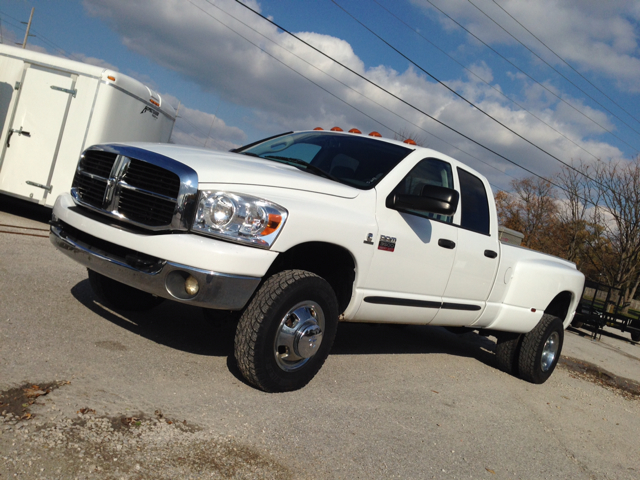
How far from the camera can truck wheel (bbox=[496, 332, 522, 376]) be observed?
6.14 m

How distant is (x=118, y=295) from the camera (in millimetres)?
4672

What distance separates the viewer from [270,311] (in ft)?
11.2

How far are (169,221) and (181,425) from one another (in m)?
1.15

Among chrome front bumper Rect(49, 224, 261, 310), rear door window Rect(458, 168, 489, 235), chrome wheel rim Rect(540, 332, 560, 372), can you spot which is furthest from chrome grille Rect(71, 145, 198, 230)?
chrome wheel rim Rect(540, 332, 560, 372)

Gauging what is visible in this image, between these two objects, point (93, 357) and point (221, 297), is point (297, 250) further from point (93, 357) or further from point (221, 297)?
point (93, 357)

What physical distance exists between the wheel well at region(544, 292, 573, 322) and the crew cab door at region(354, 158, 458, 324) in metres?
2.52

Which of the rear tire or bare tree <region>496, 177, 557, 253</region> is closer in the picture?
the rear tire

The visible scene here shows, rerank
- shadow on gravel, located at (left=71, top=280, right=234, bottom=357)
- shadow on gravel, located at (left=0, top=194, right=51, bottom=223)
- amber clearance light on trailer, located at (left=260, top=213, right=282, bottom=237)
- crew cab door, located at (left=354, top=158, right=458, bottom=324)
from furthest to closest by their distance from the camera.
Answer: shadow on gravel, located at (left=0, top=194, right=51, bottom=223) < shadow on gravel, located at (left=71, top=280, right=234, bottom=357) < crew cab door, located at (left=354, top=158, right=458, bottom=324) < amber clearance light on trailer, located at (left=260, top=213, right=282, bottom=237)

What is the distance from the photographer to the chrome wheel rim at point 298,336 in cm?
360

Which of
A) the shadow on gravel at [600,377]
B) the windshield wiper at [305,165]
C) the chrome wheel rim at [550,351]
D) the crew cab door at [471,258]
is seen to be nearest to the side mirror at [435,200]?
the windshield wiper at [305,165]

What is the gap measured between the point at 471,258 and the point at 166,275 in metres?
Answer: 2.90

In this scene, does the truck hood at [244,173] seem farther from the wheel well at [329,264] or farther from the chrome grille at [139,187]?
the wheel well at [329,264]

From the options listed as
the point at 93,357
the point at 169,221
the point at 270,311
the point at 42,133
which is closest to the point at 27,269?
the point at 93,357

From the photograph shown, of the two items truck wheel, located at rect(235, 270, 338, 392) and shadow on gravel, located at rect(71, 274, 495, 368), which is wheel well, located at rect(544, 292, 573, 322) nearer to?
shadow on gravel, located at rect(71, 274, 495, 368)
